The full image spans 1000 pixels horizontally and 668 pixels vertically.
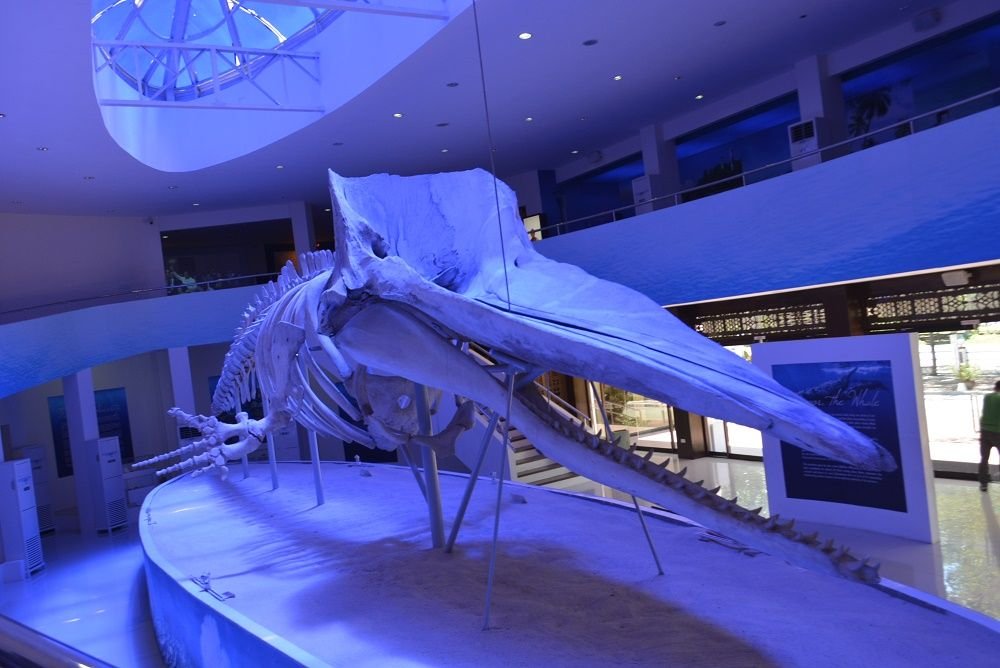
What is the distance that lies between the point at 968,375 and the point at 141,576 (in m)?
11.7

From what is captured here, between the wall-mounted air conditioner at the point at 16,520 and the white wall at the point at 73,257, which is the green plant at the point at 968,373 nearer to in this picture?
the wall-mounted air conditioner at the point at 16,520

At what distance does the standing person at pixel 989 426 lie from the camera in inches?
359

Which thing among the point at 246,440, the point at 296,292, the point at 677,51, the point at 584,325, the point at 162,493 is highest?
the point at 677,51

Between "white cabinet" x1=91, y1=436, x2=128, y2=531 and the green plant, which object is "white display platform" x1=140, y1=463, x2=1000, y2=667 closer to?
the green plant

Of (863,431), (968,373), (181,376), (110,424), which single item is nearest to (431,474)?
(863,431)

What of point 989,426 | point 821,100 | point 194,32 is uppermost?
point 194,32

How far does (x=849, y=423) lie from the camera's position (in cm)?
859

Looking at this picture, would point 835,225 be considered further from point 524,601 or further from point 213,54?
point 213,54

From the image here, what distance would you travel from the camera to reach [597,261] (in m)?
12.9

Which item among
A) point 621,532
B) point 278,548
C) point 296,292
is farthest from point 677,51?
point 278,548

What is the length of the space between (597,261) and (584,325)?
9447 millimetres

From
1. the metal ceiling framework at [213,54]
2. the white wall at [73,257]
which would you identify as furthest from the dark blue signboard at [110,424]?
the metal ceiling framework at [213,54]

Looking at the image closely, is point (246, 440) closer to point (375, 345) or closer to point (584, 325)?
point (375, 345)

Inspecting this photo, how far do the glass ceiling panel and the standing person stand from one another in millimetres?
11038
